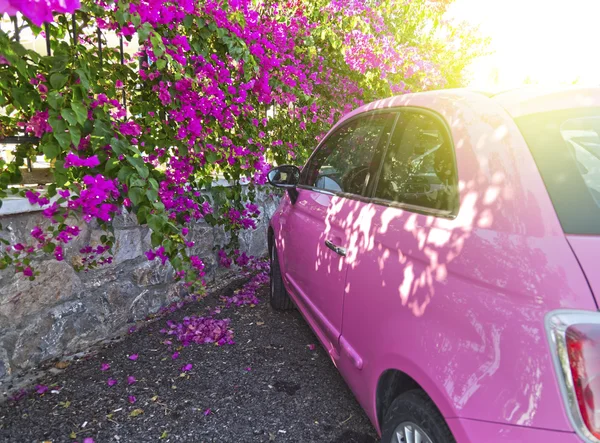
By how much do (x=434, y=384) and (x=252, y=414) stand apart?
1.67m

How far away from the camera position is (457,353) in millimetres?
1358

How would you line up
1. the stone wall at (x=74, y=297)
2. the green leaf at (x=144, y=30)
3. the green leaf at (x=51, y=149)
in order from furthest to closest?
1. the stone wall at (x=74, y=297)
2. the green leaf at (x=144, y=30)
3. the green leaf at (x=51, y=149)

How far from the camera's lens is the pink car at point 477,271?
1104 millimetres

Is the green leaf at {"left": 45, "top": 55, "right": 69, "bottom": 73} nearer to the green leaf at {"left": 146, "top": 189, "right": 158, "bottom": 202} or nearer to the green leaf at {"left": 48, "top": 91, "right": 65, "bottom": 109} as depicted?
→ the green leaf at {"left": 48, "top": 91, "right": 65, "bottom": 109}

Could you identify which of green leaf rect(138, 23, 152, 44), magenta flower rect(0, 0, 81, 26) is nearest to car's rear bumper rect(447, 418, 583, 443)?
magenta flower rect(0, 0, 81, 26)

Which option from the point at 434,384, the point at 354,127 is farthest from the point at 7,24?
the point at 434,384

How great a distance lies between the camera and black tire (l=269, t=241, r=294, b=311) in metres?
4.20

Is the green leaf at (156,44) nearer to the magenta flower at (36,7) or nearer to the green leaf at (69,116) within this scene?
the green leaf at (69,116)

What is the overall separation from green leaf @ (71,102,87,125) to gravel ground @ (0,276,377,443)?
1.79 metres

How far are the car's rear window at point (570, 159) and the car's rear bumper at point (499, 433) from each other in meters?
0.52

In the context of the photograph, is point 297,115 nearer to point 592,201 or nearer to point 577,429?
point 592,201

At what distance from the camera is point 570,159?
133 centimetres

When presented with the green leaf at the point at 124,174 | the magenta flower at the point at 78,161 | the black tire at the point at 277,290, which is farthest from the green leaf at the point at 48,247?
the black tire at the point at 277,290

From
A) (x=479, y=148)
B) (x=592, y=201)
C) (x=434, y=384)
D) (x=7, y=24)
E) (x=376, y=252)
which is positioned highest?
(x=7, y=24)
